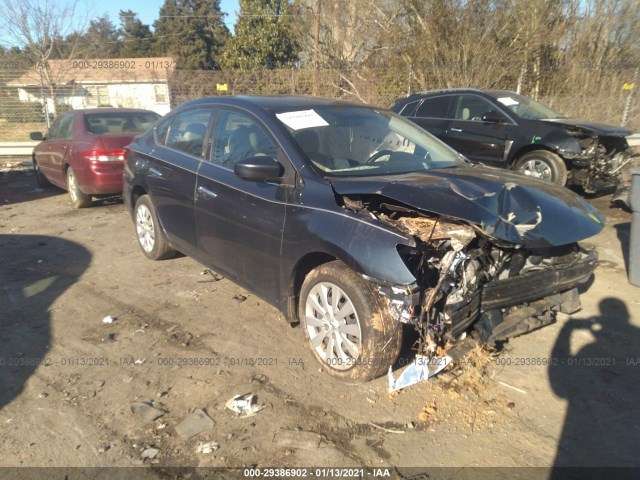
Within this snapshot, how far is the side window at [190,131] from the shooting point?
4480 millimetres

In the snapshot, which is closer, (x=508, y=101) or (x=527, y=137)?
(x=527, y=137)

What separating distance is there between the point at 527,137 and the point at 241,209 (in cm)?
594

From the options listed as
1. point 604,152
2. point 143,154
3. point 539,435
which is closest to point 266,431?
point 539,435

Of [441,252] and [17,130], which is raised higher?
[441,252]

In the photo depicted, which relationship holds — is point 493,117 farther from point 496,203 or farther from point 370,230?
point 370,230

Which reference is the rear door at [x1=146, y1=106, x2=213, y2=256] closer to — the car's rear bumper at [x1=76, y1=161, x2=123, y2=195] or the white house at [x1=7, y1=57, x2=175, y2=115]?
the car's rear bumper at [x1=76, y1=161, x2=123, y2=195]

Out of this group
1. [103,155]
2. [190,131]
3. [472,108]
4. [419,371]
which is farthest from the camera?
[472,108]

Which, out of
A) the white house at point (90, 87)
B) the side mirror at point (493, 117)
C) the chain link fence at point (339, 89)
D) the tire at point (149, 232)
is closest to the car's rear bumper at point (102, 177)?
the tire at point (149, 232)

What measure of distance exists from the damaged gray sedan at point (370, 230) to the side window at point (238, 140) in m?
0.01

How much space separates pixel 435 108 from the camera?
909 centimetres

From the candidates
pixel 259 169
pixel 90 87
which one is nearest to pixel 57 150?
pixel 259 169

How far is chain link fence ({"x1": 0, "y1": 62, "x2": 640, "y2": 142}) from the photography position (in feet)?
47.4

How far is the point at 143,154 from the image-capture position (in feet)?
17.4

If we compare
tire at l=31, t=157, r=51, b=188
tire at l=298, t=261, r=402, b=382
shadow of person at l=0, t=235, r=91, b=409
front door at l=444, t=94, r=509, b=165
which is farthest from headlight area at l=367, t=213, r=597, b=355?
tire at l=31, t=157, r=51, b=188
